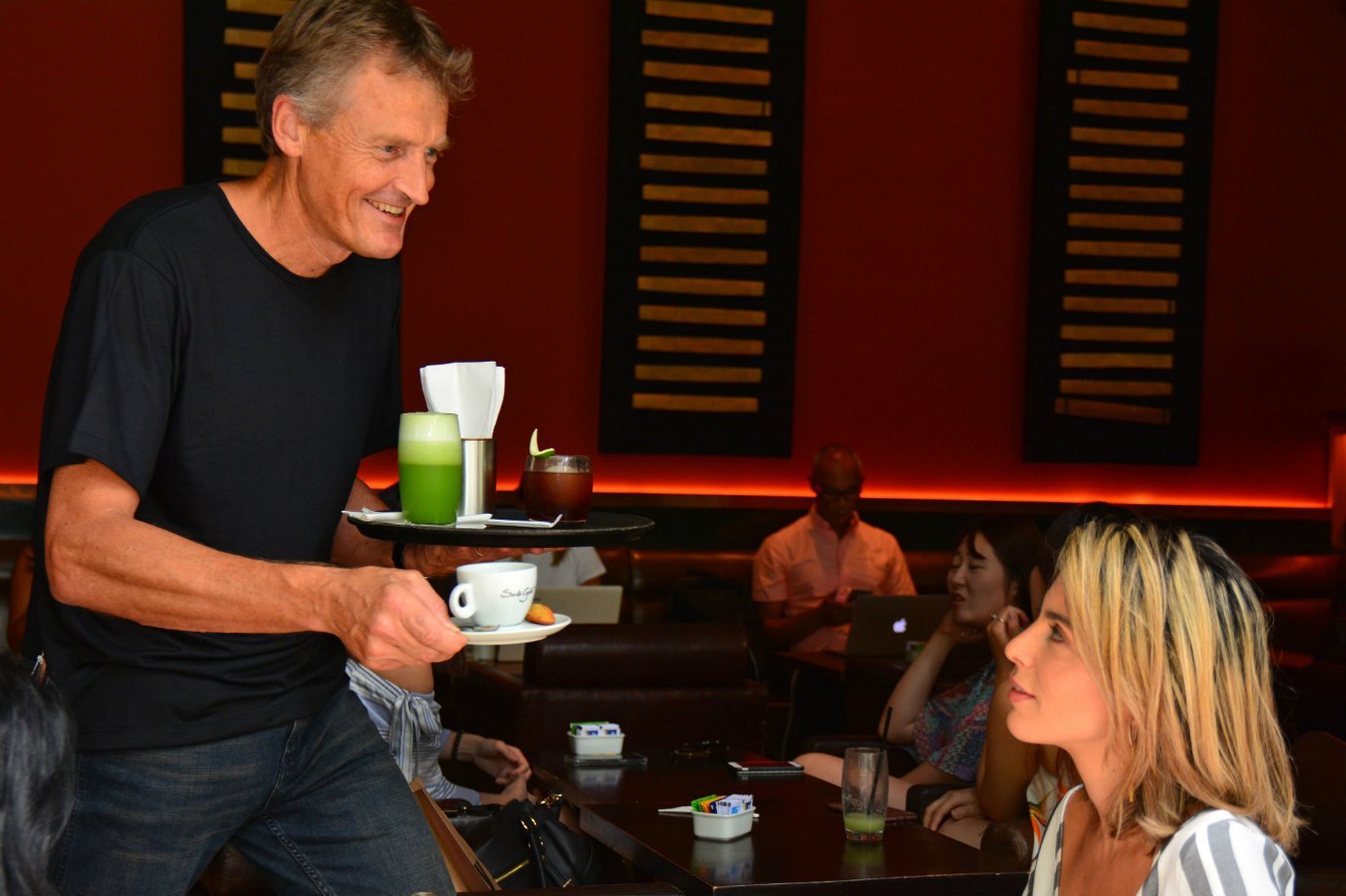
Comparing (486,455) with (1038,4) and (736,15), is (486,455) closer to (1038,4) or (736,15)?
(736,15)

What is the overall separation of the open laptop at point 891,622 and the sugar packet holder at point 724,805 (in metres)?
2.43

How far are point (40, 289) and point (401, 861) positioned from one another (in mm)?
5291

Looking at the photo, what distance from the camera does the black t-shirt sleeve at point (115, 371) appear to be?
1.66 meters

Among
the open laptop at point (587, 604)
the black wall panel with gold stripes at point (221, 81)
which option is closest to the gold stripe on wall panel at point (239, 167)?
the black wall panel with gold stripes at point (221, 81)

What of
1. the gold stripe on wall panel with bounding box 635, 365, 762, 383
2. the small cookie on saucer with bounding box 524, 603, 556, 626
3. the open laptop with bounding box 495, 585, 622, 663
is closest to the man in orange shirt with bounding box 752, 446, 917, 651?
the gold stripe on wall panel with bounding box 635, 365, 762, 383

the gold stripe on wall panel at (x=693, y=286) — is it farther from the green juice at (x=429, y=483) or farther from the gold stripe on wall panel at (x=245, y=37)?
the green juice at (x=429, y=483)

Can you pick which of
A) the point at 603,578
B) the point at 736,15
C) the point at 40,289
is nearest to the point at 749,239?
the point at 736,15

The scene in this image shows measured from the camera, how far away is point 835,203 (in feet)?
24.0

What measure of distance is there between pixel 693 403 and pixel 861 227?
127 centimetres

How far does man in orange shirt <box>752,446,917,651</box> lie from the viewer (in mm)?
6738

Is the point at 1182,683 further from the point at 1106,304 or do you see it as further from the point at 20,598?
the point at 1106,304

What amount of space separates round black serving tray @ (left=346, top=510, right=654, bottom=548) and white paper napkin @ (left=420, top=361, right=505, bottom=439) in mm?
305

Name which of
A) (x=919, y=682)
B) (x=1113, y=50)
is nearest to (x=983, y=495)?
(x=1113, y=50)

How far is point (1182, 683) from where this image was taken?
174 cm
